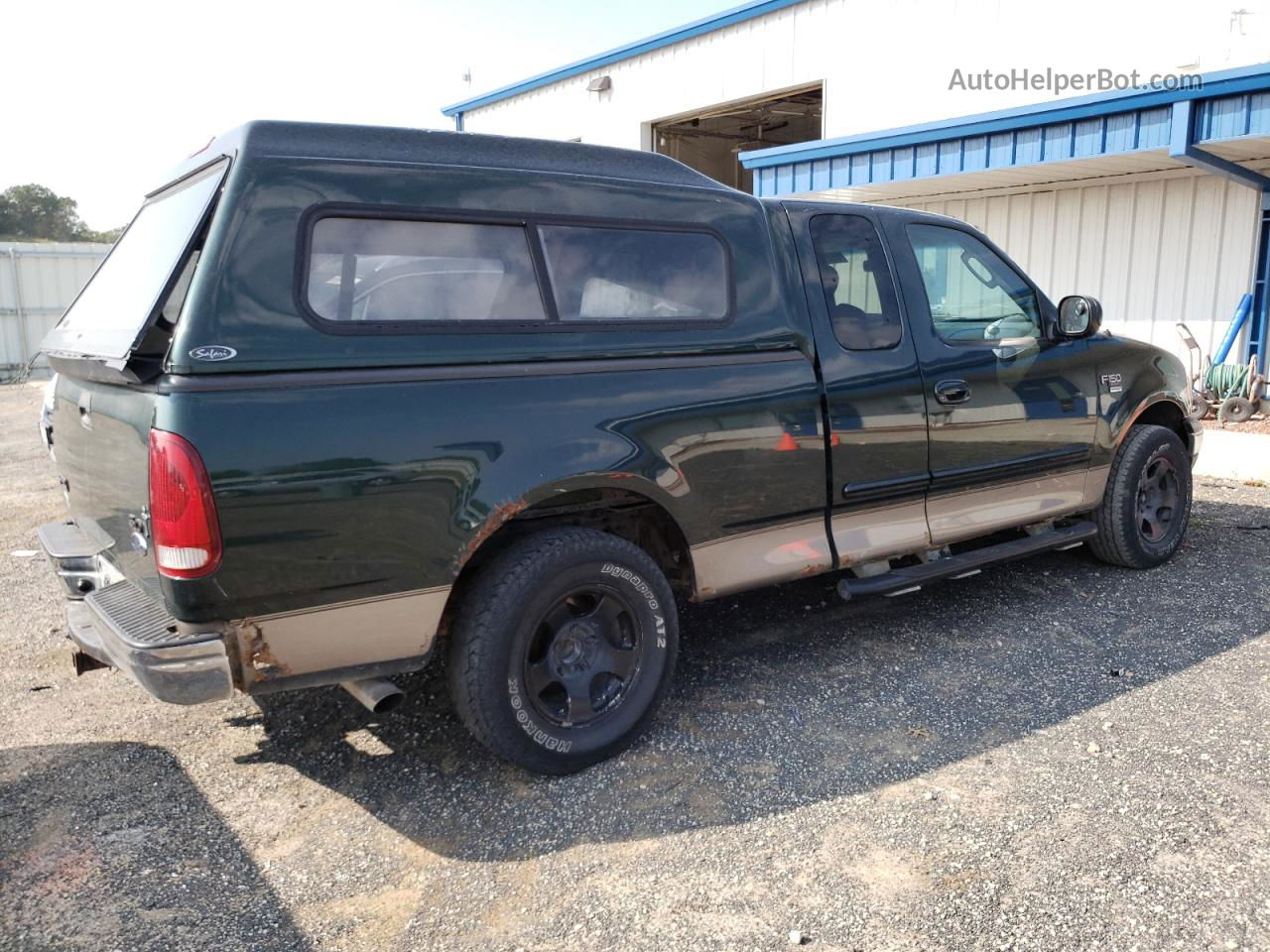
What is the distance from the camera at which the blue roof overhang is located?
335 inches

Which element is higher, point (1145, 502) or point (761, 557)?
point (761, 557)

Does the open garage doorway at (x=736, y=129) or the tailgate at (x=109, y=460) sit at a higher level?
the open garage doorway at (x=736, y=129)

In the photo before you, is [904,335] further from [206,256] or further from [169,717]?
[169,717]

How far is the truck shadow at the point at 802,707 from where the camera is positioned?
326 cm

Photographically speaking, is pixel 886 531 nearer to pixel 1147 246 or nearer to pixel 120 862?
pixel 120 862

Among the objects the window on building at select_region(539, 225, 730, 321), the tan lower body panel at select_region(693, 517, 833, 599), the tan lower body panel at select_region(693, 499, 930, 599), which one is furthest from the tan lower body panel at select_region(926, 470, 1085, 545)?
the window on building at select_region(539, 225, 730, 321)

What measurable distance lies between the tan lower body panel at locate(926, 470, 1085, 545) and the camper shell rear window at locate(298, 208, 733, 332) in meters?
1.56

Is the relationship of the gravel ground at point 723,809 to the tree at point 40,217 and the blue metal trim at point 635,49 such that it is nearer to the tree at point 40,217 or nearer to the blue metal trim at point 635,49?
the blue metal trim at point 635,49

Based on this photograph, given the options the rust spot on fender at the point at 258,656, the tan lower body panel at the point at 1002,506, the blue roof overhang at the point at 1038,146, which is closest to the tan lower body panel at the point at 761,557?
the tan lower body panel at the point at 1002,506

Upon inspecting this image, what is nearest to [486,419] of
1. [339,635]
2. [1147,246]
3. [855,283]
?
[339,635]

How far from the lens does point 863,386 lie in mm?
4129

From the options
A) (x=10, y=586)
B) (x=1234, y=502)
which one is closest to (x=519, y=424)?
(x=10, y=586)

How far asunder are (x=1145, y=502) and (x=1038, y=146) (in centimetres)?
561

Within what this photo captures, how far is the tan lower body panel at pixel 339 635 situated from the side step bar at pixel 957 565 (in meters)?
1.95
